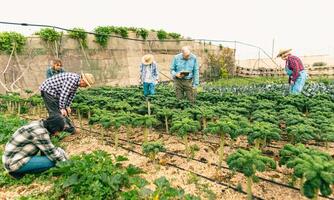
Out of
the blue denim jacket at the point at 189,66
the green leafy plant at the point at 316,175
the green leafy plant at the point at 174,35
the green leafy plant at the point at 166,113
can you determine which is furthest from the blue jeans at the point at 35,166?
the green leafy plant at the point at 174,35

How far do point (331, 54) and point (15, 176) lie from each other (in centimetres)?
3476

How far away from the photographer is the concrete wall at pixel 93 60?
14688 millimetres

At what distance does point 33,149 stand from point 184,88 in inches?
201

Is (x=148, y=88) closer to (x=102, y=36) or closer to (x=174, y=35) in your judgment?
(x=102, y=36)

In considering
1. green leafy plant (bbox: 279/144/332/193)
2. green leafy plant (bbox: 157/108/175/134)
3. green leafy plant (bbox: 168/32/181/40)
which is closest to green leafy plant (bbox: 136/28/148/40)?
green leafy plant (bbox: 168/32/181/40)

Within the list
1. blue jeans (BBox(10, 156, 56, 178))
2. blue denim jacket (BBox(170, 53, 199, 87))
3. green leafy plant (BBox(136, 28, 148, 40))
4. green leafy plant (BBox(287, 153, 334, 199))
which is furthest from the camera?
green leafy plant (BBox(136, 28, 148, 40))

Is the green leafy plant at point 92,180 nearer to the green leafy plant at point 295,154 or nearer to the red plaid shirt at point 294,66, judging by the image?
the green leafy plant at point 295,154

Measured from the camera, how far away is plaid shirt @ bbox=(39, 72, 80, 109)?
21.5 feet

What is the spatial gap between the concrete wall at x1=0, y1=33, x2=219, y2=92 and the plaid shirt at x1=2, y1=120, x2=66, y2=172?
1003 centimetres

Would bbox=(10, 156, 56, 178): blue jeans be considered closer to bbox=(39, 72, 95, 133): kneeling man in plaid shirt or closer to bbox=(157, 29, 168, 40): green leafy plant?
bbox=(39, 72, 95, 133): kneeling man in plaid shirt

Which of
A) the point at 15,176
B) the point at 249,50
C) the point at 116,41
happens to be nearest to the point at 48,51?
the point at 116,41

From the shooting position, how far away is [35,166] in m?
5.09

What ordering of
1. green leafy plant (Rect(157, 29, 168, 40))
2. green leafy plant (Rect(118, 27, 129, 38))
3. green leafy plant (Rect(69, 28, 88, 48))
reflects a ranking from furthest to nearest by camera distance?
green leafy plant (Rect(157, 29, 168, 40))
green leafy plant (Rect(118, 27, 129, 38))
green leafy plant (Rect(69, 28, 88, 48))

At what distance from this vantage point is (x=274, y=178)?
4812mm
